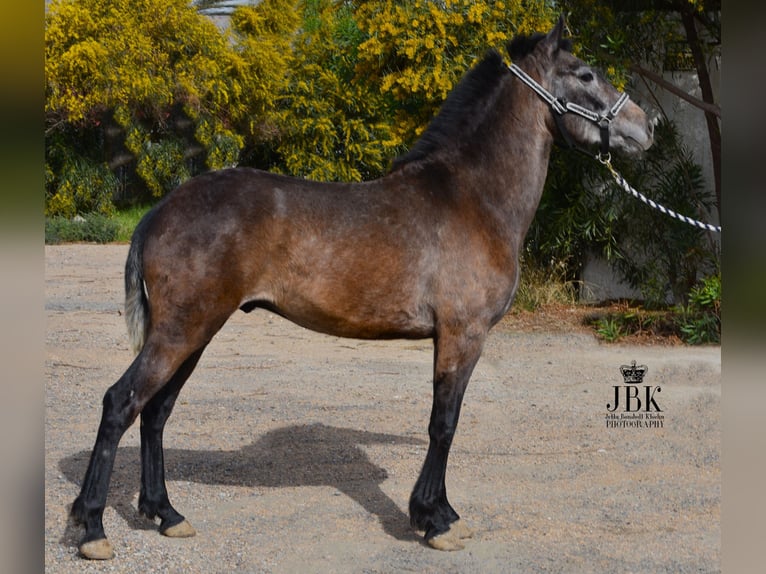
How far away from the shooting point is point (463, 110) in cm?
424

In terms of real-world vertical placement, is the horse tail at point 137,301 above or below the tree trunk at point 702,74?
below

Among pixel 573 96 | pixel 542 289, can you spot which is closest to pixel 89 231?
pixel 542 289

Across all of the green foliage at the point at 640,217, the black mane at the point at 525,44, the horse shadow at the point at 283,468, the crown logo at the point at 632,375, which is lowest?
the horse shadow at the point at 283,468

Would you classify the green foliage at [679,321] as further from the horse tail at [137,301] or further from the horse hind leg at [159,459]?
the horse tail at [137,301]

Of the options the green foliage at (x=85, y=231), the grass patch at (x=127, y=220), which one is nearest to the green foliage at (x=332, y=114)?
the grass patch at (x=127, y=220)

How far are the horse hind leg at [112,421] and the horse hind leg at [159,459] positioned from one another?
1.16ft

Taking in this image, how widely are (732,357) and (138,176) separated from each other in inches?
625

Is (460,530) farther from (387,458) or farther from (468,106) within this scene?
(468,106)


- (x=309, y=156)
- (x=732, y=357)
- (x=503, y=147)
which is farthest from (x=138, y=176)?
(x=732, y=357)

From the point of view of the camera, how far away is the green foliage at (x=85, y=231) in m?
14.7

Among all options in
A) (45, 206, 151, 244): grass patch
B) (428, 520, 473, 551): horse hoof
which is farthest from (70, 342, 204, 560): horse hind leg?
(45, 206, 151, 244): grass patch

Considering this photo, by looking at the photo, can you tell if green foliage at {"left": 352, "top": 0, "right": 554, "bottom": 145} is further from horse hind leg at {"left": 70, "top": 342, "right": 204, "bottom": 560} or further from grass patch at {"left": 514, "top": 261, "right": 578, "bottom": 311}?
horse hind leg at {"left": 70, "top": 342, "right": 204, "bottom": 560}

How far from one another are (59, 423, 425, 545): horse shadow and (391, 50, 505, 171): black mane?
1780mm

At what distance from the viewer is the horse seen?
12.1 ft
